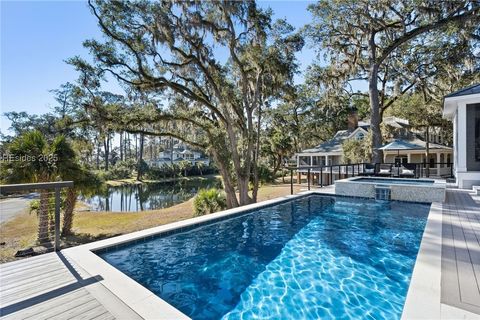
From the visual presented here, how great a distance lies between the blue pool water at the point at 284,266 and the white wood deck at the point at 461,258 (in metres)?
0.54

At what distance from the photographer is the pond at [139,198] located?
21.0m

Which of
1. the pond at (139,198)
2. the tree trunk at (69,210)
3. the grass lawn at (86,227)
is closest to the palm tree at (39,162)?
the tree trunk at (69,210)

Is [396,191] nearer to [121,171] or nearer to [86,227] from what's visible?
[86,227]

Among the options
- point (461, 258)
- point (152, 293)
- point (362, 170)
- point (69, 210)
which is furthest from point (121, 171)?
point (461, 258)

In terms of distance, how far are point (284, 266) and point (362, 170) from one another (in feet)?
35.8

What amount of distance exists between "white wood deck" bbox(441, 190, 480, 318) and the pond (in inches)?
701

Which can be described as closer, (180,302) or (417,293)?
(417,293)

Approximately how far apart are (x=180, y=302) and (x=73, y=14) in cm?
1140

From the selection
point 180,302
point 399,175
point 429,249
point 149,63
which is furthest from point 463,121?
point 149,63

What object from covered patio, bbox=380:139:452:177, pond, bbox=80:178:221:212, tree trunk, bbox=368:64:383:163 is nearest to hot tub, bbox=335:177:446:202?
tree trunk, bbox=368:64:383:163

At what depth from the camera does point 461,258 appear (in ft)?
10.3

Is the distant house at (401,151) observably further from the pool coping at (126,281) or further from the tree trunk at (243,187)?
the pool coping at (126,281)

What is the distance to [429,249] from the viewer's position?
3.42 m

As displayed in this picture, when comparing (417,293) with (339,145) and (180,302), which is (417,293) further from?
(339,145)
